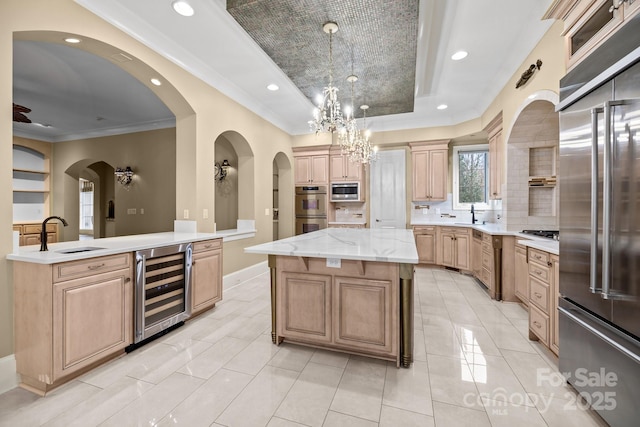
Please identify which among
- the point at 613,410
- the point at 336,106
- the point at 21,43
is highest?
the point at 21,43

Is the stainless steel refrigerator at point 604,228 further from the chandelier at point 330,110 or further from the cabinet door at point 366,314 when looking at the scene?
the chandelier at point 330,110

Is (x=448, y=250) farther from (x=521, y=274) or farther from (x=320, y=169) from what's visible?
(x=320, y=169)

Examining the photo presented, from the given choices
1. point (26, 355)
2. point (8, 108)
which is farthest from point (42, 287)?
point (8, 108)

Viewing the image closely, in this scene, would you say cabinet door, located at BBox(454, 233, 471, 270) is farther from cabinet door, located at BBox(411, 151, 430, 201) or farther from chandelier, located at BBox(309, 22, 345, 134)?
chandelier, located at BBox(309, 22, 345, 134)

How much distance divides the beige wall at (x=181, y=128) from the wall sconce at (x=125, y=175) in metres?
0.82

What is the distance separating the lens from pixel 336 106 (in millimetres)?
2535

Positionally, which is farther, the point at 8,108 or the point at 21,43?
the point at 21,43

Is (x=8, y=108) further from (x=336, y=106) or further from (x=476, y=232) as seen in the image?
(x=476, y=232)

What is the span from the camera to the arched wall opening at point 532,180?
138 inches

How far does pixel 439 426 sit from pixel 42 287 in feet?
8.21

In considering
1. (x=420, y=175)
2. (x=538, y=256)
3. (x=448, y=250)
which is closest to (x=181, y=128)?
(x=538, y=256)

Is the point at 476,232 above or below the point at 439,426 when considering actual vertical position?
above

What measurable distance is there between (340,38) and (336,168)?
3.22m

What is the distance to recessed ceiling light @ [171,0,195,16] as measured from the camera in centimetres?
228
